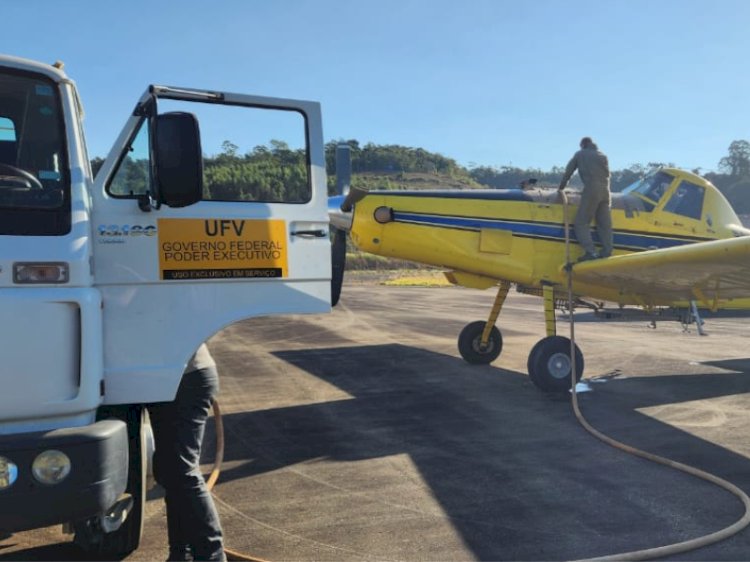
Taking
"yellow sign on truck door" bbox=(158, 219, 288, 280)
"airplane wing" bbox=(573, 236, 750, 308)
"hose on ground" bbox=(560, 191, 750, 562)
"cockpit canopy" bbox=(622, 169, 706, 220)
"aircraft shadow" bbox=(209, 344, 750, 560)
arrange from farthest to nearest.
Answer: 1. "cockpit canopy" bbox=(622, 169, 706, 220)
2. "airplane wing" bbox=(573, 236, 750, 308)
3. "aircraft shadow" bbox=(209, 344, 750, 560)
4. "hose on ground" bbox=(560, 191, 750, 562)
5. "yellow sign on truck door" bbox=(158, 219, 288, 280)

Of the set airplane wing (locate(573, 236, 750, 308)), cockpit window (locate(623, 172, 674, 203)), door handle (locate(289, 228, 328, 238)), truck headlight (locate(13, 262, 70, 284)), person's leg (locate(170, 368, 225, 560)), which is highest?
cockpit window (locate(623, 172, 674, 203))

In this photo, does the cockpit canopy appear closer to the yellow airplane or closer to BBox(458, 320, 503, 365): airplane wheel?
the yellow airplane

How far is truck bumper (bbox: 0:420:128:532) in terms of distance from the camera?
2.47 m

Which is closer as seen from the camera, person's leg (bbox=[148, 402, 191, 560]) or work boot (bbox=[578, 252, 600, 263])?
person's leg (bbox=[148, 402, 191, 560])

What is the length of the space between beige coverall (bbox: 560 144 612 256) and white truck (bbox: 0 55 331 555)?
5743 mm

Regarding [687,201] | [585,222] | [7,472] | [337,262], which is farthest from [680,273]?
[7,472]

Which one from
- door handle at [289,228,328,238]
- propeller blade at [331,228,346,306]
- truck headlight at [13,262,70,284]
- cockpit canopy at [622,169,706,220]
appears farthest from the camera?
cockpit canopy at [622,169,706,220]

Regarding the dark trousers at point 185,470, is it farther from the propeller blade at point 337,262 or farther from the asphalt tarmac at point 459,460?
the propeller blade at point 337,262

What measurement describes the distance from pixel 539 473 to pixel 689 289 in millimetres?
4839

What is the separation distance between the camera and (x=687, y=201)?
933 centimetres

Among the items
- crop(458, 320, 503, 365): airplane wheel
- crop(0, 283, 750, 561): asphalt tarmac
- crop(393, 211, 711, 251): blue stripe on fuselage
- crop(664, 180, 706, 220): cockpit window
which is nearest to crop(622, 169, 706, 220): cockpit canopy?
crop(664, 180, 706, 220): cockpit window

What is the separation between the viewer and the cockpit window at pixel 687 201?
929 centimetres

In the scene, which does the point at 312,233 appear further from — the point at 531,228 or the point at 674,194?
the point at 674,194

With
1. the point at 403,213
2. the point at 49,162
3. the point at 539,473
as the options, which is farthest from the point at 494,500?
the point at 403,213
